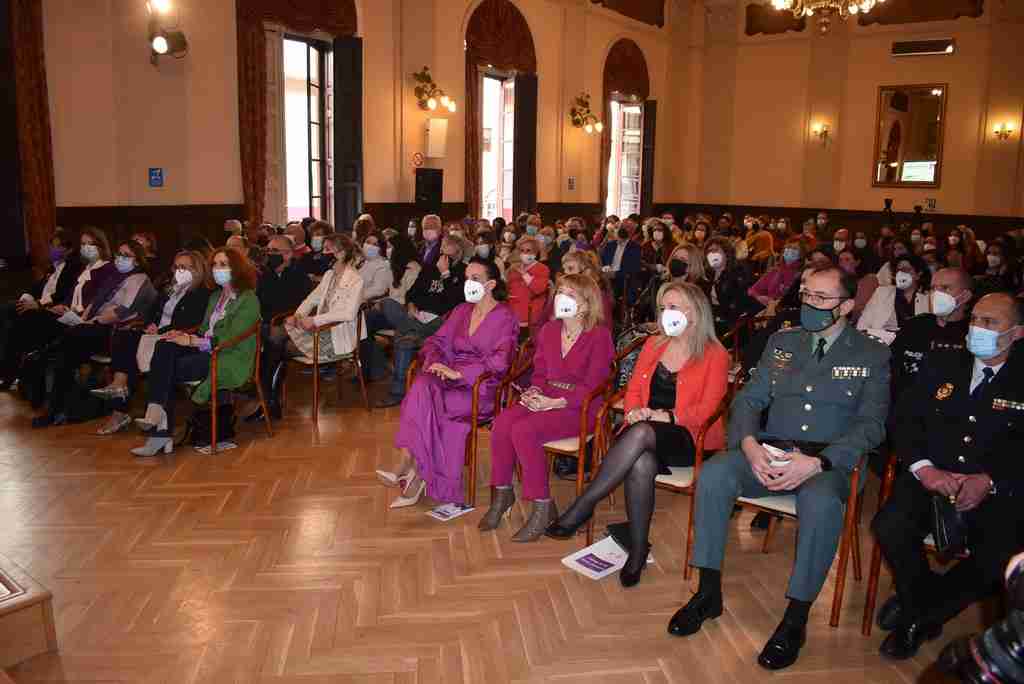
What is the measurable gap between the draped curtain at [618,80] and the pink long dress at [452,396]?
13051 mm

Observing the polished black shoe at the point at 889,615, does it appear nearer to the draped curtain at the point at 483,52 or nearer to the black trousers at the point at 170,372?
the black trousers at the point at 170,372

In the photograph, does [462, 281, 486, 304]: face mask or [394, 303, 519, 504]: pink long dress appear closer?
[394, 303, 519, 504]: pink long dress

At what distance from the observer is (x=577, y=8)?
15.5 meters

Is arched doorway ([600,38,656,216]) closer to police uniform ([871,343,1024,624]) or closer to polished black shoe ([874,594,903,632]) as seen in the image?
police uniform ([871,343,1024,624])

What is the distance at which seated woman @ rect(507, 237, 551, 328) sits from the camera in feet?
22.8

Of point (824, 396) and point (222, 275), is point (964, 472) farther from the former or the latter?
point (222, 275)

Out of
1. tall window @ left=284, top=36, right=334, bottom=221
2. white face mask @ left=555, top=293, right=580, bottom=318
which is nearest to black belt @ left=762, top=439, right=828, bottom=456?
white face mask @ left=555, top=293, right=580, bottom=318

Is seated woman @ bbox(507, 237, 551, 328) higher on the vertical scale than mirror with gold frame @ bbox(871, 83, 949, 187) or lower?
lower

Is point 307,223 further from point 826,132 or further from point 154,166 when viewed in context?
point 826,132

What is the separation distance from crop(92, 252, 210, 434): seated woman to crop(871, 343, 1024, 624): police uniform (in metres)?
4.52

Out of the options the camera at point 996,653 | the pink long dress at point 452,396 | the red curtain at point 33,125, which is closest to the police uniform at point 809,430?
the pink long dress at point 452,396

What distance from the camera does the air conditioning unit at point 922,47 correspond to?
643 inches

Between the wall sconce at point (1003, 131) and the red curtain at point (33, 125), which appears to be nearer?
the red curtain at point (33, 125)

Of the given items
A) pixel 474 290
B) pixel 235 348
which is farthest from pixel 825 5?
pixel 235 348
